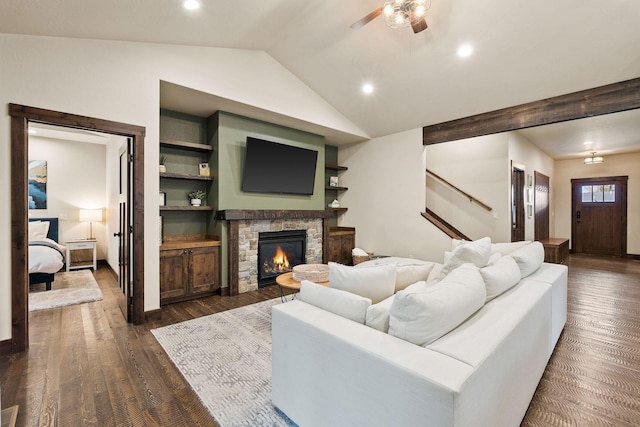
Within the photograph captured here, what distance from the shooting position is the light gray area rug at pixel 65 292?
395cm

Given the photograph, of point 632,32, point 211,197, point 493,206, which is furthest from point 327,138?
point 632,32

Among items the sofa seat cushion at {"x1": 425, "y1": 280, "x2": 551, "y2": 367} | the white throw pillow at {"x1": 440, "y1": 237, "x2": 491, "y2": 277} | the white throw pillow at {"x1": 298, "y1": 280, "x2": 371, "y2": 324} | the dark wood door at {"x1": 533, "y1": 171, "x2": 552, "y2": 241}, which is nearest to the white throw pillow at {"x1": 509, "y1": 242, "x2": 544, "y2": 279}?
the sofa seat cushion at {"x1": 425, "y1": 280, "x2": 551, "y2": 367}

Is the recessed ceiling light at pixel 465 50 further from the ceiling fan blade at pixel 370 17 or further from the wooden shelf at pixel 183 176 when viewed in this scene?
the wooden shelf at pixel 183 176

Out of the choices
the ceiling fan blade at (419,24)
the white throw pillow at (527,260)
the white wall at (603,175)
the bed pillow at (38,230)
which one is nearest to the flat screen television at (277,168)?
the ceiling fan blade at (419,24)

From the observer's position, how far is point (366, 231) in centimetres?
644

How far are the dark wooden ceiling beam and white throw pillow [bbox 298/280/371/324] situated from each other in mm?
4220

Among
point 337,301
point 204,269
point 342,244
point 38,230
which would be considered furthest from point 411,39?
point 38,230

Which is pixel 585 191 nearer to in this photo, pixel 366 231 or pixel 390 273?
pixel 366 231

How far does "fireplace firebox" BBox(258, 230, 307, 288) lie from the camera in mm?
4906

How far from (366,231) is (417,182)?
1.54 meters

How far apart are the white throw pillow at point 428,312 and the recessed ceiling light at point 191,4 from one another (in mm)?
3088

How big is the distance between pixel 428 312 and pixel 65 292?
535 centimetres

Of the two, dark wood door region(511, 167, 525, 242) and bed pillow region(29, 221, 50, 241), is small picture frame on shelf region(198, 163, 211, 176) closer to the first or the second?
bed pillow region(29, 221, 50, 241)

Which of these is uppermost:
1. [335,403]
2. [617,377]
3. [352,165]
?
[352,165]
